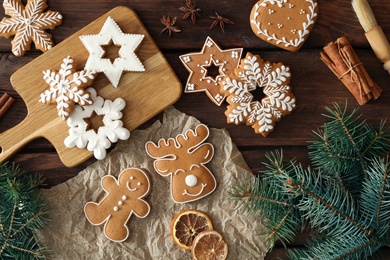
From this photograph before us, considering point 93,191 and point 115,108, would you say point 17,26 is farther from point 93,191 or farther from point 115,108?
point 93,191

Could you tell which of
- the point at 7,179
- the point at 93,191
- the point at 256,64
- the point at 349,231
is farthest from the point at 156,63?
the point at 349,231

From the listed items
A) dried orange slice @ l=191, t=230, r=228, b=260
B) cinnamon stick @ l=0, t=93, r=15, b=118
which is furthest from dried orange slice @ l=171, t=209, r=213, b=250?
cinnamon stick @ l=0, t=93, r=15, b=118

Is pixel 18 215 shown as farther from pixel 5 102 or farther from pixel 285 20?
pixel 285 20

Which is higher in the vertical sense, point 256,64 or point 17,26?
point 17,26

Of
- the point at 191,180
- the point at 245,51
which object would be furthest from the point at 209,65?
the point at 191,180

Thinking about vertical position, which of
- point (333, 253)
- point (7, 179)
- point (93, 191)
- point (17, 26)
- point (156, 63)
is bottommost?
point (333, 253)

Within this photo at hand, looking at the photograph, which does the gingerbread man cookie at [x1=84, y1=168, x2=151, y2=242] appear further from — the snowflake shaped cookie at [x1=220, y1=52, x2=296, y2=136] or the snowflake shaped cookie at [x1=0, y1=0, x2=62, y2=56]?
the snowflake shaped cookie at [x1=0, y1=0, x2=62, y2=56]
